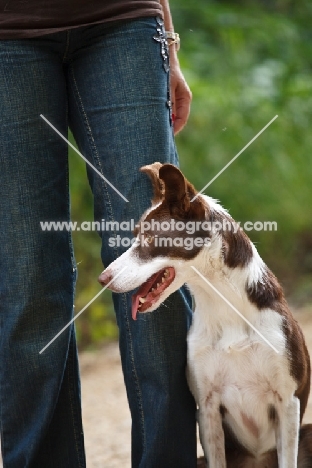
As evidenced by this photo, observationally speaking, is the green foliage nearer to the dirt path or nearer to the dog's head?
the dirt path

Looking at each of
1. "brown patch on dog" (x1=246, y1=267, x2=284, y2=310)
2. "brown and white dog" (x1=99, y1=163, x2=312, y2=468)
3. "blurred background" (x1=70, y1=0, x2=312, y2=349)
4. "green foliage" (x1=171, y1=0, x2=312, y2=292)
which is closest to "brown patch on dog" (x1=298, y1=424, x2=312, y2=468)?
"brown and white dog" (x1=99, y1=163, x2=312, y2=468)

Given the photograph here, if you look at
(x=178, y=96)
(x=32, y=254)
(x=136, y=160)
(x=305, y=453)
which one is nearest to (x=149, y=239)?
(x=136, y=160)

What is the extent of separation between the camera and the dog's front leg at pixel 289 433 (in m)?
2.98

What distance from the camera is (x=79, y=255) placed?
645 cm

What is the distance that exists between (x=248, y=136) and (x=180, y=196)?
489cm

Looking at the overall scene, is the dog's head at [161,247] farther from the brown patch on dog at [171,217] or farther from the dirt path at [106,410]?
the dirt path at [106,410]

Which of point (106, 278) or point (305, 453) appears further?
point (305, 453)

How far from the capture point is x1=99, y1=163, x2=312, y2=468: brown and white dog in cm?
278

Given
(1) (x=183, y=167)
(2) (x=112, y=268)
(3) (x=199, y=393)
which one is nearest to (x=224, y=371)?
(3) (x=199, y=393)

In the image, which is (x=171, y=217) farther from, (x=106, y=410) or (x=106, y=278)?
(x=106, y=410)

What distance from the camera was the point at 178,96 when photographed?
3277 millimetres

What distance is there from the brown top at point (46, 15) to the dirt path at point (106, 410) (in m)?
2.25

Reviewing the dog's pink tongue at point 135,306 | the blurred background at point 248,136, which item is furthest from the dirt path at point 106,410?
the dog's pink tongue at point 135,306

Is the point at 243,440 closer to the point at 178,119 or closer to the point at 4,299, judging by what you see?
the point at 4,299
